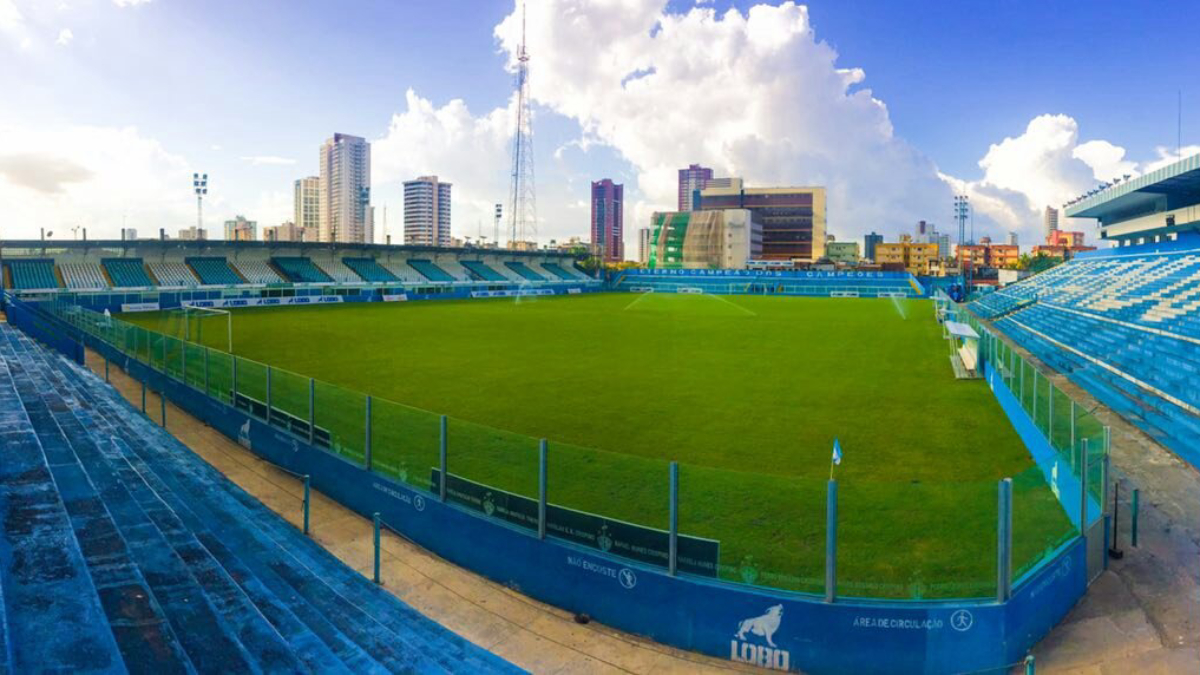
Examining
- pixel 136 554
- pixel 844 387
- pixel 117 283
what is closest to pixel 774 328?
pixel 844 387

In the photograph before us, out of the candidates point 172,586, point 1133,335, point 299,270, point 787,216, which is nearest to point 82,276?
point 299,270

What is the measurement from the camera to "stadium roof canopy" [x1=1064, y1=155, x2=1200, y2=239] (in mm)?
42125

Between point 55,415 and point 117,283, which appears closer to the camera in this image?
point 55,415

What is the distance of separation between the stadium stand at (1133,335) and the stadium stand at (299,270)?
68107 millimetres

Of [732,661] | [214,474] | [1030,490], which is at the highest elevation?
[1030,490]

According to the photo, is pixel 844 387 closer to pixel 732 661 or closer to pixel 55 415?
pixel 732 661

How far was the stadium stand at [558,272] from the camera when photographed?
11312cm

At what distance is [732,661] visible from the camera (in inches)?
315

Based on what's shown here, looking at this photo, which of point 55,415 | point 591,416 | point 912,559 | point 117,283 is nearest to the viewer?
point 912,559

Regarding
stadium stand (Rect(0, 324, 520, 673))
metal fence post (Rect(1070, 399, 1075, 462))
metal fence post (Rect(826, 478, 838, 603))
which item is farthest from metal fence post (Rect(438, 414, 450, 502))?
metal fence post (Rect(1070, 399, 1075, 462))

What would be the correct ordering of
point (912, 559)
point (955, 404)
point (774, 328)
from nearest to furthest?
point (912, 559) → point (955, 404) → point (774, 328)

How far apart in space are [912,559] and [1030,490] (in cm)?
157

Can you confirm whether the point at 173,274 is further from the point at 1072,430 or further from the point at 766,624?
the point at 1072,430

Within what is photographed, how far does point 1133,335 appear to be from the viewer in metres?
27.4
